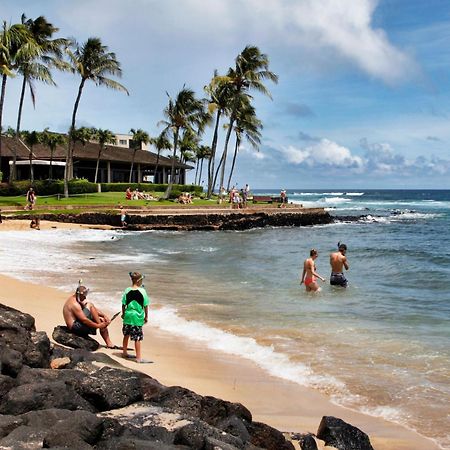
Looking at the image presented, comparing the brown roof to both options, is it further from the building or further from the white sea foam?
the white sea foam

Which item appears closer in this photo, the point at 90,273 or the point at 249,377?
the point at 249,377

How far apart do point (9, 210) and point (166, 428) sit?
3175cm

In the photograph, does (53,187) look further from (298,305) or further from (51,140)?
(298,305)

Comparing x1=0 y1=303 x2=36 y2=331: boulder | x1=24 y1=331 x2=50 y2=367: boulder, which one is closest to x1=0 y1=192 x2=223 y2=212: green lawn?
x1=0 y1=303 x2=36 y2=331: boulder

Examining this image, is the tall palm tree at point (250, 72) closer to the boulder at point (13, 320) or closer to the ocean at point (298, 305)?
the ocean at point (298, 305)

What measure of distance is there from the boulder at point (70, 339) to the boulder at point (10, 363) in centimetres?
180

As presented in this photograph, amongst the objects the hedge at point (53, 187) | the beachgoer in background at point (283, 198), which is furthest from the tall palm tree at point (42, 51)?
the beachgoer in background at point (283, 198)

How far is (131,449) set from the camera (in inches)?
167

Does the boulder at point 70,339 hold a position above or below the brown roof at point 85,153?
below

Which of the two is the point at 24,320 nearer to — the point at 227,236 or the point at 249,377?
the point at 249,377

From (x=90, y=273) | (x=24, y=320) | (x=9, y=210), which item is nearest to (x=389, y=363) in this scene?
(x=24, y=320)

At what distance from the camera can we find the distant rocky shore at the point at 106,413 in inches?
175

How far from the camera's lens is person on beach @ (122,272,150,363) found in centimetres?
817

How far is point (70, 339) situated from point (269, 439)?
152 inches
